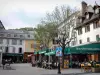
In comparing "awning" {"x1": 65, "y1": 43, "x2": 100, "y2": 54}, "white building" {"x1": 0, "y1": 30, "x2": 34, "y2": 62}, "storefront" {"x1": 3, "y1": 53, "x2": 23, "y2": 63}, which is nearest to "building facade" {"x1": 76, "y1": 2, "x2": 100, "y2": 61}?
"awning" {"x1": 65, "y1": 43, "x2": 100, "y2": 54}

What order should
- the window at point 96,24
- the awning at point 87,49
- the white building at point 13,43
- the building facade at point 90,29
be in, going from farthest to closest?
the white building at point 13,43, the window at point 96,24, the building facade at point 90,29, the awning at point 87,49

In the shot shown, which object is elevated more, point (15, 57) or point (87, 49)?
point (87, 49)

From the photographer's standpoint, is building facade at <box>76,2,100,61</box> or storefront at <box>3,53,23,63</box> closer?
building facade at <box>76,2,100,61</box>

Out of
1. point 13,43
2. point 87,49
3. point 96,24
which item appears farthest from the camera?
point 13,43

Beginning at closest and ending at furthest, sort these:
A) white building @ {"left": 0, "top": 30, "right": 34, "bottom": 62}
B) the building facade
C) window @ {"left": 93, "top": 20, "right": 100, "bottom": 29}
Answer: the building facade < window @ {"left": 93, "top": 20, "right": 100, "bottom": 29} < white building @ {"left": 0, "top": 30, "right": 34, "bottom": 62}

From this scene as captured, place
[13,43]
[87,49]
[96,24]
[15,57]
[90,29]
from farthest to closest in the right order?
[15,57]
[13,43]
[90,29]
[96,24]
[87,49]

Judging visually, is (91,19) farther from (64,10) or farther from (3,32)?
(3,32)

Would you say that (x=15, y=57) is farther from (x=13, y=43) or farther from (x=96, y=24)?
(x=96, y=24)

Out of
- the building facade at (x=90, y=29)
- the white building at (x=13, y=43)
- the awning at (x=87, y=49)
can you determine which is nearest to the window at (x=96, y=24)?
the building facade at (x=90, y=29)

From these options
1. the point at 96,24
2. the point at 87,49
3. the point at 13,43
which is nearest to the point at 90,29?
the point at 96,24

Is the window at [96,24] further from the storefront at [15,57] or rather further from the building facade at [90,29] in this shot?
the storefront at [15,57]

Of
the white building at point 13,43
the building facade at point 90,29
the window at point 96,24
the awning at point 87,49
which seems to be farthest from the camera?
the white building at point 13,43

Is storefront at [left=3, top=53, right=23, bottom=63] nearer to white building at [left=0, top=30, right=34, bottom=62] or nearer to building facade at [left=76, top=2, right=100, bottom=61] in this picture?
white building at [left=0, top=30, right=34, bottom=62]

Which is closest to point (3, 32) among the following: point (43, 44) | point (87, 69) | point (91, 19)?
point (43, 44)
